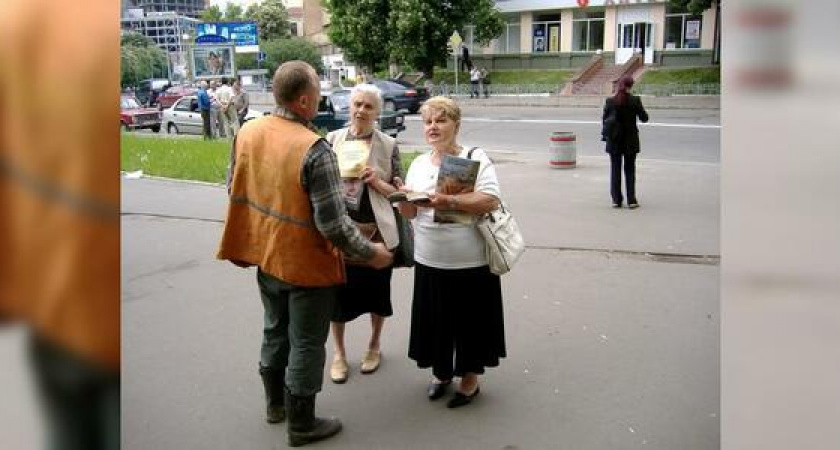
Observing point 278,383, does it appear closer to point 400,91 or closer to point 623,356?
point 623,356

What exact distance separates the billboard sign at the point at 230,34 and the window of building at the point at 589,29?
18084 mm

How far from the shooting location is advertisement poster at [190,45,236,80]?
24469 millimetres

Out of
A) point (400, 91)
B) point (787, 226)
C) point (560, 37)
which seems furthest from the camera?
point (560, 37)

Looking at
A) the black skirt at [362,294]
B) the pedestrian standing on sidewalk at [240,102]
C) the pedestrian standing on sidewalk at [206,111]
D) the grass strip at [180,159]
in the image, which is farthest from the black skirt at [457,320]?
the pedestrian standing on sidewalk at [206,111]

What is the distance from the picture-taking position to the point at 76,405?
117 cm

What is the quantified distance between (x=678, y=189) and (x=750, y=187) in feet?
32.9

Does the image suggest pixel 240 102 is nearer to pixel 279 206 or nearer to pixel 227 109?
pixel 227 109

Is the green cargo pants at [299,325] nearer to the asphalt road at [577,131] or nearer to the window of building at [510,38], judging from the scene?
the asphalt road at [577,131]

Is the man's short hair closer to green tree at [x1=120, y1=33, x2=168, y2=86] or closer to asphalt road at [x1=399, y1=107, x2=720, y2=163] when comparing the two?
green tree at [x1=120, y1=33, x2=168, y2=86]

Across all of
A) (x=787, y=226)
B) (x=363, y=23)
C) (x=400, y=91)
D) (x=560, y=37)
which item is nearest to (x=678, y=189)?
(x=787, y=226)

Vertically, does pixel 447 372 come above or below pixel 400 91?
below

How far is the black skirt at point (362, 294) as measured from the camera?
435 cm

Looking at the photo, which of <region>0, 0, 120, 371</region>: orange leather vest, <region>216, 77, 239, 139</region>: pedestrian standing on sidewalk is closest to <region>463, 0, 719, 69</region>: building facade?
<region>216, 77, 239, 139</region>: pedestrian standing on sidewalk

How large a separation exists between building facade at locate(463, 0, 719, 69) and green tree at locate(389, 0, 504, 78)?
1.80m
